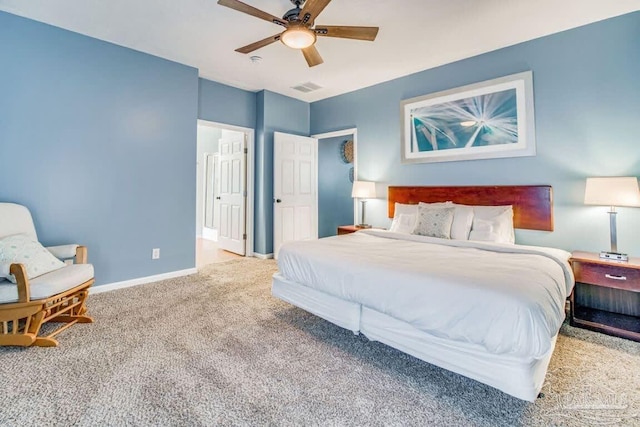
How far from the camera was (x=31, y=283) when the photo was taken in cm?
215

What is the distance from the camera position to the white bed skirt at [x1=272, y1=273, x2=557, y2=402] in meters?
1.49

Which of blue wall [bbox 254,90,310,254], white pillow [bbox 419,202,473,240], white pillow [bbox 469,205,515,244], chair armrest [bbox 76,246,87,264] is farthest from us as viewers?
blue wall [bbox 254,90,310,254]

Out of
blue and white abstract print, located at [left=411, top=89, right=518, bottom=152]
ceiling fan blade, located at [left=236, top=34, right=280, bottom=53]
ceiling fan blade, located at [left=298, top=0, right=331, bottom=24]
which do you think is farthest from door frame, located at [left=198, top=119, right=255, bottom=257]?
ceiling fan blade, located at [left=298, top=0, right=331, bottom=24]

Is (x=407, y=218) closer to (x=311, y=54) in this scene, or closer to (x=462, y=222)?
(x=462, y=222)

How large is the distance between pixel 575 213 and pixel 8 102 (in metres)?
5.46

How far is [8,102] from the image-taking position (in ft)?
9.21

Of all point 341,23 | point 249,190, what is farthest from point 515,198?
point 249,190

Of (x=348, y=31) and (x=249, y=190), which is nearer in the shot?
(x=348, y=31)

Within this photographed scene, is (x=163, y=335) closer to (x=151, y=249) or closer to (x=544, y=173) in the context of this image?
(x=151, y=249)

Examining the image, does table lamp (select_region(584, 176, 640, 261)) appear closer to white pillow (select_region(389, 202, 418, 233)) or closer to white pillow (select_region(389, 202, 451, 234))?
white pillow (select_region(389, 202, 451, 234))

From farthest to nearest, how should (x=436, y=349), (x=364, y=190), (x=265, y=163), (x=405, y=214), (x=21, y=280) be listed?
(x=265, y=163)
(x=364, y=190)
(x=405, y=214)
(x=21, y=280)
(x=436, y=349)

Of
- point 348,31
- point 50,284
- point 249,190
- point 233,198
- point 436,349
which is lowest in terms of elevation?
point 436,349

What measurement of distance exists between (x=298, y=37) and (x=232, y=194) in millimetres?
3479

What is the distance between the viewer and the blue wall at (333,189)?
6.09 m
